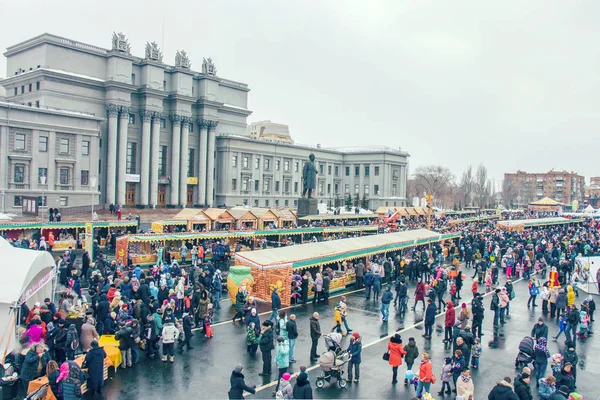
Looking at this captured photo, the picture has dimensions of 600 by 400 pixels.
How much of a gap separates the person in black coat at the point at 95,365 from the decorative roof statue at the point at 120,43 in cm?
5674

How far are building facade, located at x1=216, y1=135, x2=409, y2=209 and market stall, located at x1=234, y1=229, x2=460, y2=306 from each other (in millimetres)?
48667

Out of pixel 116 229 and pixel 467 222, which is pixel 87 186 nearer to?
pixel 116 229

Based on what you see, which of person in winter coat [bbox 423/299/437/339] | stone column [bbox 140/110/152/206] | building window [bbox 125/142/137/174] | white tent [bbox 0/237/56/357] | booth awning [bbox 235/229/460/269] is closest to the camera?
white tent [bbox 0/237/56/357]

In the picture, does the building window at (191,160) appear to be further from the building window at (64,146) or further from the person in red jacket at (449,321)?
the person in red jacket at (449,321)

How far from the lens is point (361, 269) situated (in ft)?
78.5

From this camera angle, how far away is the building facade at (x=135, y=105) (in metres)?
56.1

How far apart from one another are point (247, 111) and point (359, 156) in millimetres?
25552

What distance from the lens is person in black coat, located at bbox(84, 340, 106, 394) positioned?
1075cm

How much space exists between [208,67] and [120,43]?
1465 cm

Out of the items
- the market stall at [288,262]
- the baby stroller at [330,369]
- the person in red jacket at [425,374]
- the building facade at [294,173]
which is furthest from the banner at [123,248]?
the building facade at [294,173]

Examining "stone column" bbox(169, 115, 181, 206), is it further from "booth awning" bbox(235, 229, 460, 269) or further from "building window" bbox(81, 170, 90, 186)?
"booth awning" bbox(235, 229, 460, 269)

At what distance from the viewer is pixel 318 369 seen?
A: 516 inches

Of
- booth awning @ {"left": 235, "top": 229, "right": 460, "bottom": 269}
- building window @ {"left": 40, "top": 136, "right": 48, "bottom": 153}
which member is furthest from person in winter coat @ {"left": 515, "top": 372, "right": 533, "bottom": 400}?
building window @ {"left": 40, "top": 136, "right": 48, "bottom": 153}

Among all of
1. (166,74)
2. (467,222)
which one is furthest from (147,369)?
(166,74)
